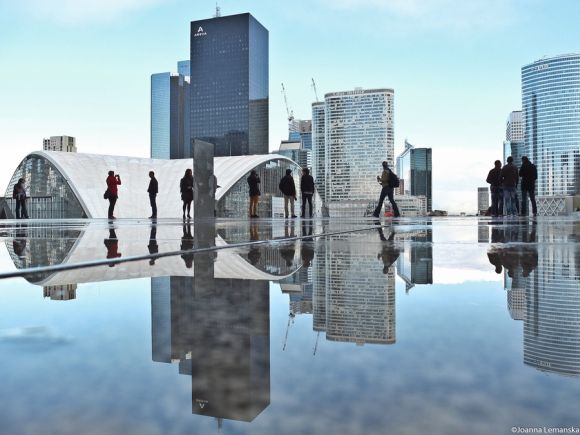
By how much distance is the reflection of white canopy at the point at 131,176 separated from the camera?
163ft

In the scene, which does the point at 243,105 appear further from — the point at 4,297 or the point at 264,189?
the point at 4,297

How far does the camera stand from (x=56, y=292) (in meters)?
1.91

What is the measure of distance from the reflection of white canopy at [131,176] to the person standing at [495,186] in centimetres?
3442

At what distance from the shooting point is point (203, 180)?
51.0 feet

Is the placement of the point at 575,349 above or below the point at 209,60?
below

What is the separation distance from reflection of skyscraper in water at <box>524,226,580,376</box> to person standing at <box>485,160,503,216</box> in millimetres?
15597

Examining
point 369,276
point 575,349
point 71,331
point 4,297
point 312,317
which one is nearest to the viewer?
point 575,349

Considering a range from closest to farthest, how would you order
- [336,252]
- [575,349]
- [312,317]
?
1. [575,349]
2. [312,317]
3. [336,252]

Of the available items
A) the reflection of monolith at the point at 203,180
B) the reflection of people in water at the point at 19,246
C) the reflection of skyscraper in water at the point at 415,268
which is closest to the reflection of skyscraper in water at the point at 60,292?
the reflection of skyscraper in water at the point at 415,268

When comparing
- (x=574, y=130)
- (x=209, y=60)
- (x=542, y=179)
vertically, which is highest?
(x=209, y=60)

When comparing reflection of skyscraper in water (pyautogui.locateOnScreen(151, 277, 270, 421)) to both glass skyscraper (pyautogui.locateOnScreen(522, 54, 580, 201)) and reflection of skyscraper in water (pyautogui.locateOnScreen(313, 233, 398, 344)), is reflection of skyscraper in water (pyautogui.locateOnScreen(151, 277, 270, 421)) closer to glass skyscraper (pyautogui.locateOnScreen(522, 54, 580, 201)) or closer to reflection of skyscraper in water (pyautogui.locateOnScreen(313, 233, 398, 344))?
reflection of skyscraper in water (pyautogui.locateOnScreen(313, 233, 398, 344))

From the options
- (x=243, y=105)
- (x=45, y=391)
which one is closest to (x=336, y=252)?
(x=45, y=391)

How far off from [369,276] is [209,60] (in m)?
188

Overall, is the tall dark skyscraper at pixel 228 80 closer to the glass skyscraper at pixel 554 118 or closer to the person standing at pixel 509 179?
the glass skyscraper at pixel 554 118
